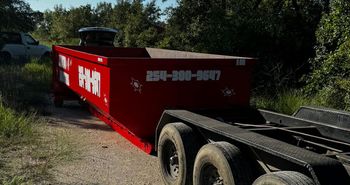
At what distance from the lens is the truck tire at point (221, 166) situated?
13.4 feet

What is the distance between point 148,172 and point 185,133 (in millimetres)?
1397

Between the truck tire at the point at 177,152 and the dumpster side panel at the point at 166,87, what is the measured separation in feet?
3.11

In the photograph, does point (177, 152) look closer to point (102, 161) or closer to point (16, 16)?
point (102, 161)

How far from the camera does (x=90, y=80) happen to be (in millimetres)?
7527

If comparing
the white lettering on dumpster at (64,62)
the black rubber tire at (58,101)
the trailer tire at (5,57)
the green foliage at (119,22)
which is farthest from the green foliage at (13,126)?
the trailer tire at (5,57)

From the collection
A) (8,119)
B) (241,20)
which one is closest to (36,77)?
(241,20)

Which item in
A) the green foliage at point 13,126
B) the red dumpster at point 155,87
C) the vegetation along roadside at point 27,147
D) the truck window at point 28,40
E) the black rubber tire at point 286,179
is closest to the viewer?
the black rubber tire at point 286,179

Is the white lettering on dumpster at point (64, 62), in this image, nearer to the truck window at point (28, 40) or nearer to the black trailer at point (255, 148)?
the black trailer at point (255, 148)

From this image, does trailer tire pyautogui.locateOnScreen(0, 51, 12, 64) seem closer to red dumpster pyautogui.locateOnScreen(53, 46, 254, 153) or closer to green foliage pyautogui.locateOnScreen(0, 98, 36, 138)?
green foliage pyautogui.locateOnScreen(0, 98, 36, 138)

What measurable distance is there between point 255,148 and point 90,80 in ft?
13.3

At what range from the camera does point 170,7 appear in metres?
15.6

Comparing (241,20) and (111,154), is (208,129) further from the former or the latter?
(241,20)

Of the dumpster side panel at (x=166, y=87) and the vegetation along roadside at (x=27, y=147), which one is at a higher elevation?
the dumpster side panel at (x=166, y=87)

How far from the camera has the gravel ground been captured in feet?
19.6
